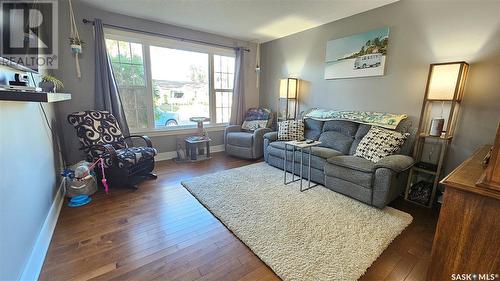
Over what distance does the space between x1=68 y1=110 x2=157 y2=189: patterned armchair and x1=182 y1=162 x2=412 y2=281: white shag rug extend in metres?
0.62

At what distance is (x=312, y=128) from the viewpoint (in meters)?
3.56

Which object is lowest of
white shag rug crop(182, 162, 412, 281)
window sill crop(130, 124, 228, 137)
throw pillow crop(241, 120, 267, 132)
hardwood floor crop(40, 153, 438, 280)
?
hardwood floor crop(40, 153, 438, 280)

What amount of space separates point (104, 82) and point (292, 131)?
2.96m

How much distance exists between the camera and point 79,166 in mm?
2453

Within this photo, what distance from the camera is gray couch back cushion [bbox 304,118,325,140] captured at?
3.46m

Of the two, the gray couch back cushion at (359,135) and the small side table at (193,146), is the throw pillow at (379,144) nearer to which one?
the gray couch back cushion at (359,135)

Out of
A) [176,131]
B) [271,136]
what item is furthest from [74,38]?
[271,136]

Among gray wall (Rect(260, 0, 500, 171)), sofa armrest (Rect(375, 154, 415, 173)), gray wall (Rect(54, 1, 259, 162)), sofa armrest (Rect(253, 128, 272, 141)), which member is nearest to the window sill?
gray wall (Rect(54, 1, 259, 162))

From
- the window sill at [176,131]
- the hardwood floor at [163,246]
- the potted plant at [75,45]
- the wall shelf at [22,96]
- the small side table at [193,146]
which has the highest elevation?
the potted plant at [75,45]

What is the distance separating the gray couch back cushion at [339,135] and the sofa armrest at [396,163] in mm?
711

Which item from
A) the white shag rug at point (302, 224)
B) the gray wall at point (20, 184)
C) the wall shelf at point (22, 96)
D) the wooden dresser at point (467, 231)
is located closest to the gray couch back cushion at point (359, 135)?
the white shag rug at point (302, 224)

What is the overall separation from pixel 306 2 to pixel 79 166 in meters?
3.37

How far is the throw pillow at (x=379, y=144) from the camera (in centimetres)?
245

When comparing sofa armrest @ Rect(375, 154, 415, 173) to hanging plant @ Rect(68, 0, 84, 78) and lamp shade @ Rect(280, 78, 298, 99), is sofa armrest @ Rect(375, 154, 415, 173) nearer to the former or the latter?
lamp shade @ Rect(280, 78, 298, 99)
